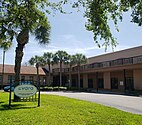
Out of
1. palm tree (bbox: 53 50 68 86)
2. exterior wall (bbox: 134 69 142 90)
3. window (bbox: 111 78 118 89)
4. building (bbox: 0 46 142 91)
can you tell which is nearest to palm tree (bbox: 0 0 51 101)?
building (bbox: 0 46 142 91)

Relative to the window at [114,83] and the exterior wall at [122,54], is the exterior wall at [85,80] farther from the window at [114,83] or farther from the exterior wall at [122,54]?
the window at [114,83]

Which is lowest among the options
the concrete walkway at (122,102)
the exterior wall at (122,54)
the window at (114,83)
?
the concrete walkway at (122,102)

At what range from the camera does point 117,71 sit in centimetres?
3650

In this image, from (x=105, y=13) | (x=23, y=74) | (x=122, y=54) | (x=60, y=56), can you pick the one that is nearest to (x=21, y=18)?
(x=105, y=13)

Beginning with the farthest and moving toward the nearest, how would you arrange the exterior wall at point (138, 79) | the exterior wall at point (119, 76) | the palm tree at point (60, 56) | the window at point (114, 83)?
the palm tree at point (60, 56), the window at point (114, 83), the exterior wall at point (119, 76), the exterior wall at point (138, 79)

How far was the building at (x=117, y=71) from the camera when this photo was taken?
30.9m

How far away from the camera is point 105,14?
7.41 m

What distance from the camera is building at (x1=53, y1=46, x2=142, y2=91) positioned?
30.9 metres

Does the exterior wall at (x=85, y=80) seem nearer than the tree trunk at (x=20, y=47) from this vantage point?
No

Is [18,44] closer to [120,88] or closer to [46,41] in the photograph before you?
[46,41]

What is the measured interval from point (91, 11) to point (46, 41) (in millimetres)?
13999

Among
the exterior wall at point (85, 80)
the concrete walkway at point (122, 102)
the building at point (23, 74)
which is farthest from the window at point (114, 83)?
the building at point (23, 74)

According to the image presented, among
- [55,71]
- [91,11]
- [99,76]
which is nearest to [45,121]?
[91,11]

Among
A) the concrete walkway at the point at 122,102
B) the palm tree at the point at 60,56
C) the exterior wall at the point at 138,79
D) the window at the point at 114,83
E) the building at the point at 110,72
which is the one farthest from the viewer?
the palm tree at the point at 60,56
